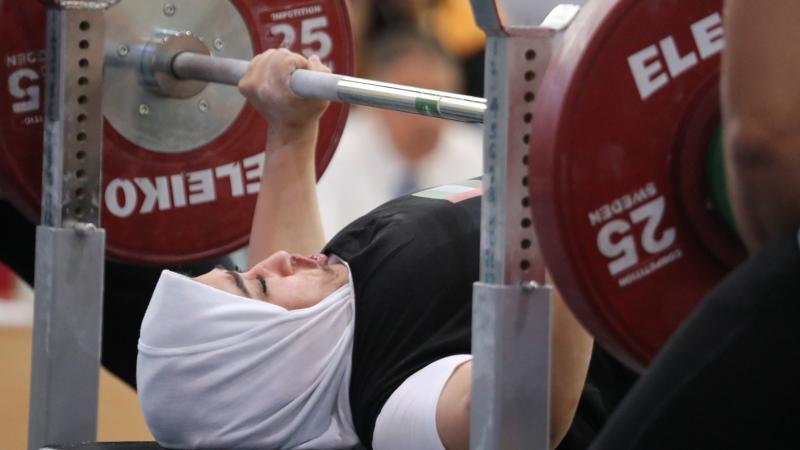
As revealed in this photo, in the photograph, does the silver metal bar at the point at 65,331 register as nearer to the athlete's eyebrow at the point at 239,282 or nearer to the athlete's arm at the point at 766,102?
the athlete's eyebrow at the point at 239,282

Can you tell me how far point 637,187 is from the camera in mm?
1135

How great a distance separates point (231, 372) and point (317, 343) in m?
0.12

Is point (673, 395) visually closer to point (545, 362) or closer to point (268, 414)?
point (545, 362)

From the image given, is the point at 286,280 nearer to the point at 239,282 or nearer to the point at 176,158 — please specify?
the point at 239,282

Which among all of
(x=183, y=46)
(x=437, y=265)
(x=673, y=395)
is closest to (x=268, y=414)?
(x=437, y=265)

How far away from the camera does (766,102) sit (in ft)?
3.02

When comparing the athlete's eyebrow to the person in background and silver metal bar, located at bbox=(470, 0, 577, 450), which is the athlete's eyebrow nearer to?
silver metal bar, located at bbox=(470, 0, 577, 450)

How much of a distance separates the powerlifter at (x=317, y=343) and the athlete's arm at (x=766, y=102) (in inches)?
27.4

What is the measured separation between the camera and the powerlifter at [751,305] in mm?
922

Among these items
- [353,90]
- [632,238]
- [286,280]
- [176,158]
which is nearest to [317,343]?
[286,280]

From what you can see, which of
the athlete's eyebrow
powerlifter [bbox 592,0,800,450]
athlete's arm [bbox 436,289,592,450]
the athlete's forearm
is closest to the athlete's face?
the athlete's eyebrow

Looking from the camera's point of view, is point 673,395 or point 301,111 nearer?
point 673,395

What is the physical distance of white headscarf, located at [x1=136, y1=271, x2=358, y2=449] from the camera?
1.68 meters

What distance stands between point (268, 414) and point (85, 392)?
34cm
